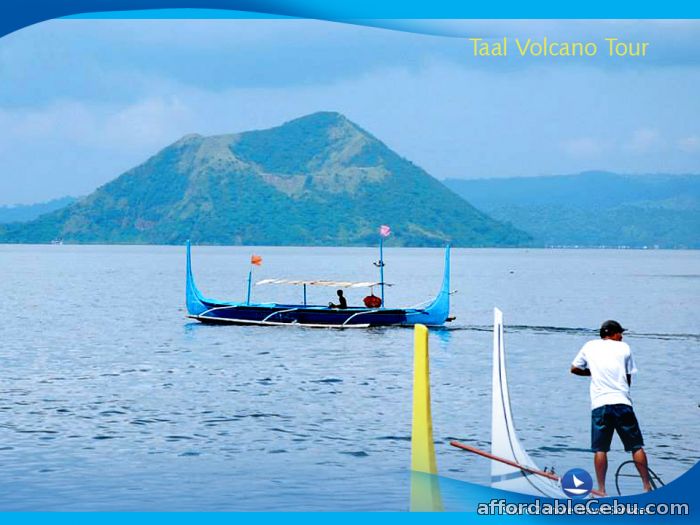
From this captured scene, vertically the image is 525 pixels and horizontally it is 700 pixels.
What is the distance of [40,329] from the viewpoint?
6222 centimetres

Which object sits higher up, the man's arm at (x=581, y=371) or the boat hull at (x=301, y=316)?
the man's arm at (x=581, y=371)

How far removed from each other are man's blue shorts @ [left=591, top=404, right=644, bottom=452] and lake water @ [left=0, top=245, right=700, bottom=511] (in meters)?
5.58

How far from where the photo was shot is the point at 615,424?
1312cm

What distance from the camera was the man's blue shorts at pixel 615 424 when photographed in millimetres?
13055

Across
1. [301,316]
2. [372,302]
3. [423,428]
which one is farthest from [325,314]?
[423,428]

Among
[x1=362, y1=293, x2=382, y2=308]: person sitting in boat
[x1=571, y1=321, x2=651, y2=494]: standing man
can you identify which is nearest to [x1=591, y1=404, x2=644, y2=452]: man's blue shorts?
[x1=571, y1=321, x2=651, y2=494]: standing man

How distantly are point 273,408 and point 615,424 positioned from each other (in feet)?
62.0

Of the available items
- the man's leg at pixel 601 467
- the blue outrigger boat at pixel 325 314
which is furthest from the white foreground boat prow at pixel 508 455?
the blue outrigger boat at pixel 325 314

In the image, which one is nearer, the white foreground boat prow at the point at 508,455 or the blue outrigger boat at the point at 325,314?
the white foreground boat prow at the point at 508,455

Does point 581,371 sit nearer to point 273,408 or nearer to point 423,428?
point 423,428

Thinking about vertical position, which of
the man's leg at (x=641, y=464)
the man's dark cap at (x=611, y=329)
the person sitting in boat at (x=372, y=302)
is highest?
the man's dark cap at (x=611, y=329)
